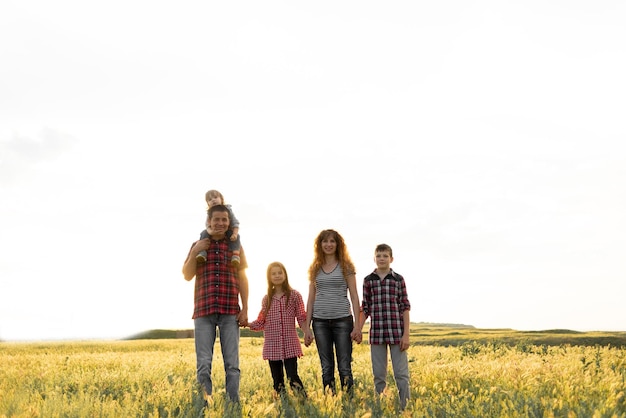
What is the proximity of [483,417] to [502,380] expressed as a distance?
9.21 feet

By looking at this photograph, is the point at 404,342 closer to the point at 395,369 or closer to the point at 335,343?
the point at 395,369

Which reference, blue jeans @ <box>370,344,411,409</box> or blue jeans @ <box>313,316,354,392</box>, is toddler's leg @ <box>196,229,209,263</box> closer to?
blue jeans @ <box>313,316,354,392</box>

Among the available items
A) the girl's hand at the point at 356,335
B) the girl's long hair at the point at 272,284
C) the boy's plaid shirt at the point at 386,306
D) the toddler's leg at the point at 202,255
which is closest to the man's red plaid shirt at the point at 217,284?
the toddler's leg at the point at 202,255

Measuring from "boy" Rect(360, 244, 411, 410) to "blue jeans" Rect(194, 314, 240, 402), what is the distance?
1.84 m

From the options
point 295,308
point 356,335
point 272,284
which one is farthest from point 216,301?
point 356,335

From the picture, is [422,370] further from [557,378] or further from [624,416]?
[624,416]

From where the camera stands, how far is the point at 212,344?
24.6 feet

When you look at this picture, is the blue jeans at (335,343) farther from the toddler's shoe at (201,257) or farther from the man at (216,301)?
the toddler's shoe at (201,257)

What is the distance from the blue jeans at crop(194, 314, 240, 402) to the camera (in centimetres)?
742

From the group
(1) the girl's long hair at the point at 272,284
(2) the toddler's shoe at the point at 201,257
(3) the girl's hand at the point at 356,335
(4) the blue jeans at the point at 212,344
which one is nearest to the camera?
(2) the toddler's shoe at the point at 201,257

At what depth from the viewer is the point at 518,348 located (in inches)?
724

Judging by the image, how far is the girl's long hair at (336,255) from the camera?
8086 mm

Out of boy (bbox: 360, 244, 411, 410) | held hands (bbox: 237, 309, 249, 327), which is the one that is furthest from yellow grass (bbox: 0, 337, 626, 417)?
held hands (bbox: 237, 309, 249, 327)

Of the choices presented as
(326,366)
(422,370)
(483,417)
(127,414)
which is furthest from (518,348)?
(127,414)
